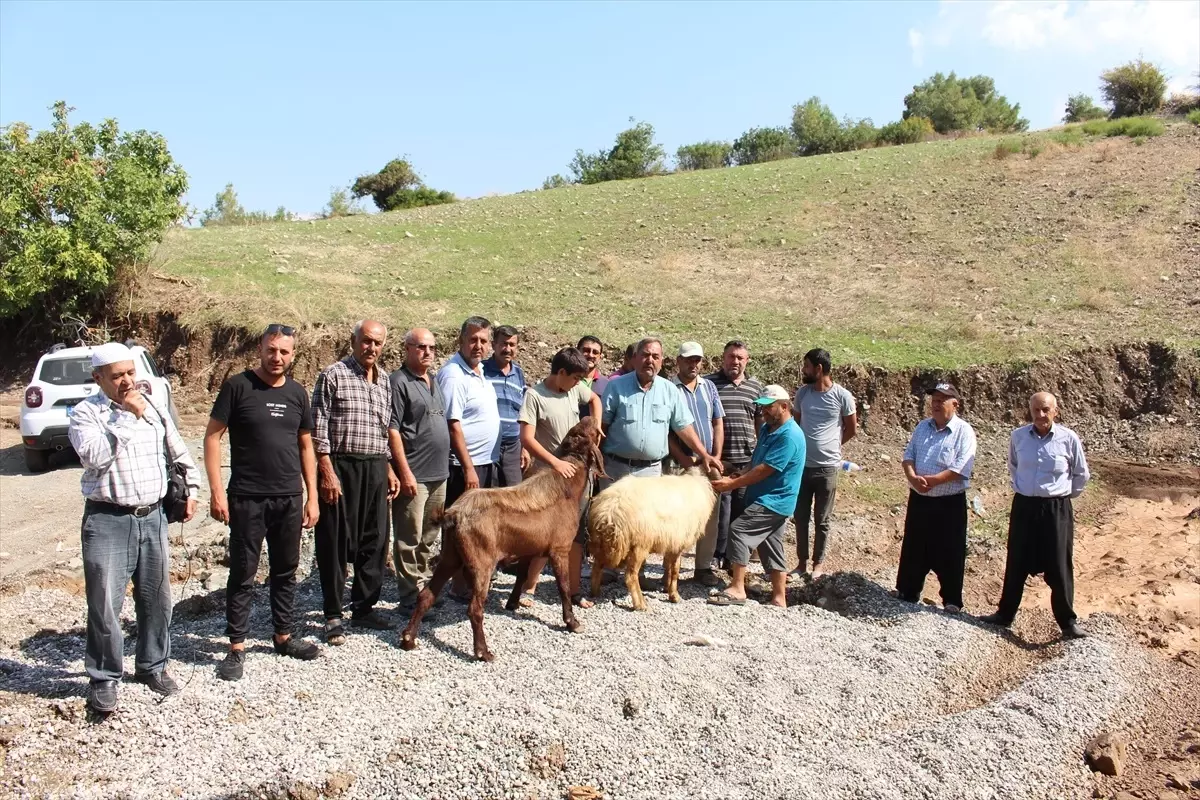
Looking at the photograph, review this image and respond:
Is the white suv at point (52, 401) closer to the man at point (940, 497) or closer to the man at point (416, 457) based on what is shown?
the man at point (416, 457)

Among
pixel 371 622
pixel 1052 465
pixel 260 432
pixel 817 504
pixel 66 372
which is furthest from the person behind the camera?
pixel 66 372

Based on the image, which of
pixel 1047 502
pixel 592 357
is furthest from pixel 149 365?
pixel 1047 502

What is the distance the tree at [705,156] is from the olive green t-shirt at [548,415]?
4129cm

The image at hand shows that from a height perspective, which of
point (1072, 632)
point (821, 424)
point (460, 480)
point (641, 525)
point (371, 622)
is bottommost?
point (1072, 632)

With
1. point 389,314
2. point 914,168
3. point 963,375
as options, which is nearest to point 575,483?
point 963,375

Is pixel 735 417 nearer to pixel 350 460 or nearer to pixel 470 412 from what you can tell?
pixel 470 412

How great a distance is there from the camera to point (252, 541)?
526 centimetres

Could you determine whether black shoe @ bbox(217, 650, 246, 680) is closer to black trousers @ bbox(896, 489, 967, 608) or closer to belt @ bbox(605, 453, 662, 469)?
belt @ bbox(605, 453, 662, 469)

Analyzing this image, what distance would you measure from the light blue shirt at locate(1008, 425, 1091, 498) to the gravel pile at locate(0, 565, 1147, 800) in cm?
→ 121

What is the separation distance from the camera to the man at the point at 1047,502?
687 centimetres

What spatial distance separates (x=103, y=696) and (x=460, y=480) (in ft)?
8.99

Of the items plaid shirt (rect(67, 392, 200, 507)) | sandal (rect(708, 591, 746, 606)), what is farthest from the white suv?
sandal (rect(708, 591, 746, 606))

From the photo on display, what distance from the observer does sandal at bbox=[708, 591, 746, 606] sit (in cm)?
715

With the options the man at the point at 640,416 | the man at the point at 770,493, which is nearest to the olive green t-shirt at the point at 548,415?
the man at the point at 640,416
